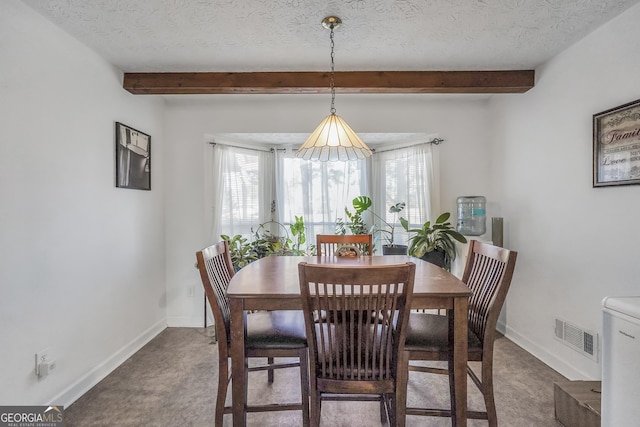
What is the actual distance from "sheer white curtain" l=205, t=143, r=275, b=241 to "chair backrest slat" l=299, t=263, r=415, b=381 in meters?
2.38

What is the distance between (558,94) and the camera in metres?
2.36

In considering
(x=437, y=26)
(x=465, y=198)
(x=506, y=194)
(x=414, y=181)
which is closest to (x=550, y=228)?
(x=506, y=194)

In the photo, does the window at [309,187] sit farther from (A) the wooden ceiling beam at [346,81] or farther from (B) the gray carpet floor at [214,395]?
(B) the gray carpet floor at [214,395]

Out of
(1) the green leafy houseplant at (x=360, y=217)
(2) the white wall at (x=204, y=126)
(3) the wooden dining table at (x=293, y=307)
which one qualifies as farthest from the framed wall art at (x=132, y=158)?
(1) the green leafy houseplant at (x=360, y=217)

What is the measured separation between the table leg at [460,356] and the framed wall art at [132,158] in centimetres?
261

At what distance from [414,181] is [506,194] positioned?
38.6 inches

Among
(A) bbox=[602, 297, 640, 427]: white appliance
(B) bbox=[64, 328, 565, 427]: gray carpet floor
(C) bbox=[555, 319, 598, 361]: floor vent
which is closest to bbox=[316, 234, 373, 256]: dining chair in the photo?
(B) bbox=[64, 328, 565, 427]: gray carpet floor

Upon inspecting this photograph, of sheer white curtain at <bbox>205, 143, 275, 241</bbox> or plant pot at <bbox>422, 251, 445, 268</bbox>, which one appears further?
sheer white curtain at <bbox>205, 143, 275, 241</bbox>

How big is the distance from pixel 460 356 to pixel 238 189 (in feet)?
9.63

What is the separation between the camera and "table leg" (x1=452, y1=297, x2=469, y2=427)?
147 cm

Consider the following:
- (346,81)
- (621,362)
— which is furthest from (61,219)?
(621,362)

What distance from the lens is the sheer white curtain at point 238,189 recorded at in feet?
11.3

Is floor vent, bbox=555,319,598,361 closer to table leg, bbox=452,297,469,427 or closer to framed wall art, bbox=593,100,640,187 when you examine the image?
framed wall art, bbox=593,100,640,187

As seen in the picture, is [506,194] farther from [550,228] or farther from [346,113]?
[346,113]
